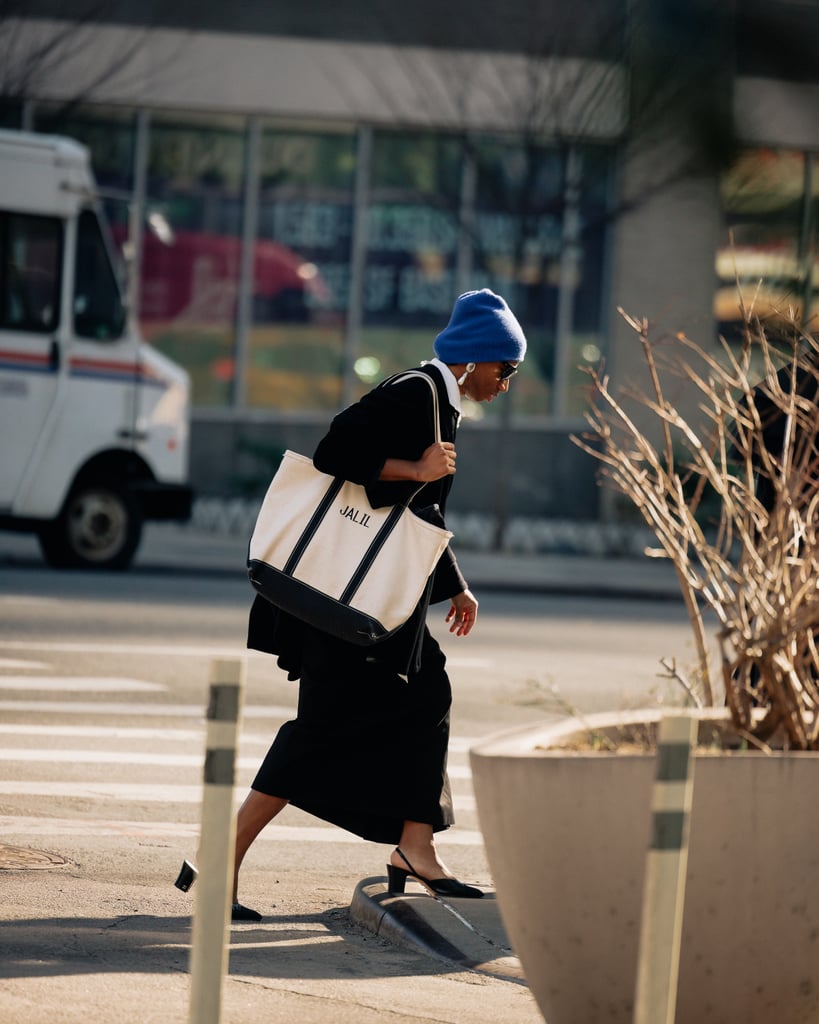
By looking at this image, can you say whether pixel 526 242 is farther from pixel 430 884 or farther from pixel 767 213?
pixel 767 213

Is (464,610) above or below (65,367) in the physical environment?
below

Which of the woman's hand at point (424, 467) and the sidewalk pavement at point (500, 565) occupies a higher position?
the woman's hand at point (424, 467)

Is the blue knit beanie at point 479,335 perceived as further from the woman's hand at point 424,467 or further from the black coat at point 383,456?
the woman's hand at point 424,467

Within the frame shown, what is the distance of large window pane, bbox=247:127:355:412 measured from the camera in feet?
75.3

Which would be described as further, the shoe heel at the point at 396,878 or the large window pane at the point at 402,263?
the large window pane at the point at 402,263

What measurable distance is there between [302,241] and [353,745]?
18.4 meters

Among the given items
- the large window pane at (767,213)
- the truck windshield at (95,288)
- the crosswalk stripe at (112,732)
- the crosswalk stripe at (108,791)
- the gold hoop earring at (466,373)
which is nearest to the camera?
the large window pane at (767,213)

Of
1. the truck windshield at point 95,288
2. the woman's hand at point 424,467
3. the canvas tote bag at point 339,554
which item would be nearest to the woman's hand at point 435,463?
the woman's hand at point 424,467

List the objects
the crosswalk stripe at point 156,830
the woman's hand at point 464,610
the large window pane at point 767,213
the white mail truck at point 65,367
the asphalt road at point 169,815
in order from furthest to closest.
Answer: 1. the white mail truck at point 65,367
2. the crosswalk stripe at point 156,830
3. the woman's hand at point 464,610
4. the asphalt road at point 169,815
5. the large window pane at point 767,213

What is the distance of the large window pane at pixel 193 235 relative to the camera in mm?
22625

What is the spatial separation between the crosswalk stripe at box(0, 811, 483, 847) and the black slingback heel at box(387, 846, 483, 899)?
2.95 feet

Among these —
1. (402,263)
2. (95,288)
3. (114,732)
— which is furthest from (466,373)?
(402,263)

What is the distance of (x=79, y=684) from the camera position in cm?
966

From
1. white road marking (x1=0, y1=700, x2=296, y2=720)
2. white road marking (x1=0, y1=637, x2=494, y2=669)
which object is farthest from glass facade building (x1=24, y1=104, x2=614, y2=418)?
white road marking (x1=0, y1=700, x2=296, y2=720)
